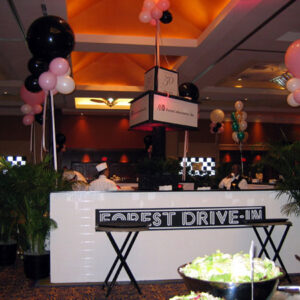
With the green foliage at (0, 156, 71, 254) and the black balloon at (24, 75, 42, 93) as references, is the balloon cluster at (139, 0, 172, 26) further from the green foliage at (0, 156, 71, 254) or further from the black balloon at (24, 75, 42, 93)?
the green foliage at (0, 156, 71, 254)

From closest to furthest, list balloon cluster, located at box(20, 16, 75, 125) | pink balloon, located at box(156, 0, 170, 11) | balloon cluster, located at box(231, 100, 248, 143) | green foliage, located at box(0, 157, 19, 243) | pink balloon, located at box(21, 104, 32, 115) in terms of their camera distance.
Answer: balloon cluster, located at box(20, 16, 75, 125) → green foliage, located at box(0, 157, 19, 243) → pink balloon, located at box(156, 0, 170, 11) → pink balloon, located at box(21, 104, 32, 115) → balloon cluster, located at box(231, 100, 248, 143)

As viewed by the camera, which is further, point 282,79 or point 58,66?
point 282,79

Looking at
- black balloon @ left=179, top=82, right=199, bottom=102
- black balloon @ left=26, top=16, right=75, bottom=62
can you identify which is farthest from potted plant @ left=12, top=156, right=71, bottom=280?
black balloon @ left=179, top=82, right=199, bottom=102

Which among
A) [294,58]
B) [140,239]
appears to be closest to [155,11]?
[294,58]

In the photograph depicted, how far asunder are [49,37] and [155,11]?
5.51 ft

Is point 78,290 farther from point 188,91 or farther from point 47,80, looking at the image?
point 188,91

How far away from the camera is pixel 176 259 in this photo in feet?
15.5

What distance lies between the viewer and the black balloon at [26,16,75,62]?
4637 mm

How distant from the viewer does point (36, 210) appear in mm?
4652

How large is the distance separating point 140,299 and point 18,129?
458 inches

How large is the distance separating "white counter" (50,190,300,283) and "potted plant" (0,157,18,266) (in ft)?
2.16

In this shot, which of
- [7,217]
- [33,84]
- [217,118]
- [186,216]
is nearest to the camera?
[186,216]

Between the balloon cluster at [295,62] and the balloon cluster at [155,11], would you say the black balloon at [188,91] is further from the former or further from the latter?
the balloon cluster at [295,62]

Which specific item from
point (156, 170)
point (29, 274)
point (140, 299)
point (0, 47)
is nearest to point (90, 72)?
point (0, 47)
